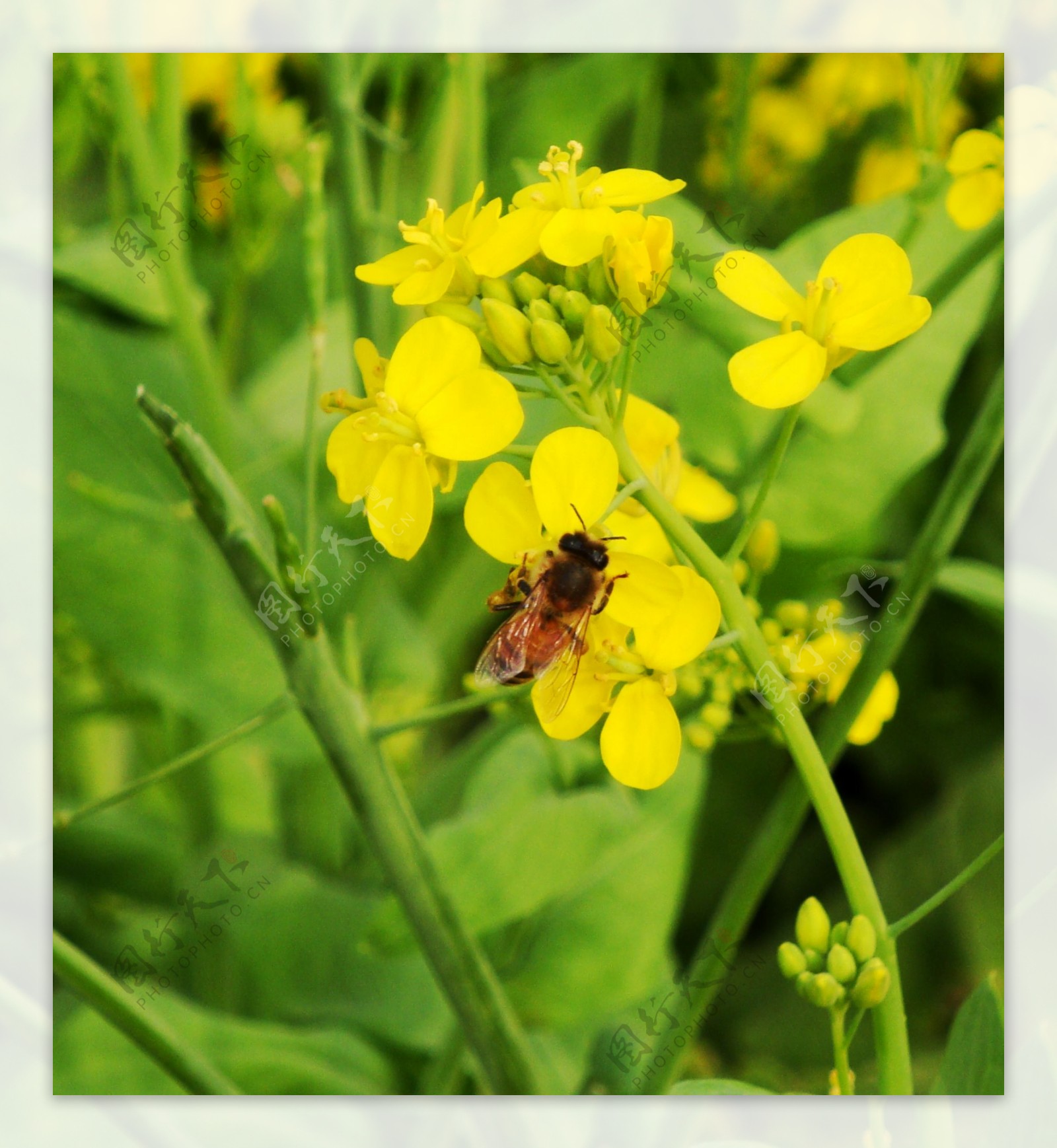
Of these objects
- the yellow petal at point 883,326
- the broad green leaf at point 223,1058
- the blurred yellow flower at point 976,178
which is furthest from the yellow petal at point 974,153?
the broad green leaf at point 223,1058

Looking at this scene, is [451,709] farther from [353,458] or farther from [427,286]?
[427,286]

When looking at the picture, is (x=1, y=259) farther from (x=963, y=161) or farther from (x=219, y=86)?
(x=963, y=161)

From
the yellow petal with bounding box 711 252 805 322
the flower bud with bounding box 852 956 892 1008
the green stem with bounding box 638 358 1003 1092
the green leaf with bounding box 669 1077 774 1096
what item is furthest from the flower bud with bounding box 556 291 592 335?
the green leaf with bounding box 669 1077 774 1096

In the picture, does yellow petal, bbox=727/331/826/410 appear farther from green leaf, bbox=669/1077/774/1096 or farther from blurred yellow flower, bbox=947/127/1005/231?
green leaf, bbox=669/1077/774/1096

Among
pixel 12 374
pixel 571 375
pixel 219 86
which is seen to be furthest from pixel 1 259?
pixel 571 375

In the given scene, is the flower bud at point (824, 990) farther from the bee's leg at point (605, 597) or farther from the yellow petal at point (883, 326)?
the yellow petal at point (883, 326)

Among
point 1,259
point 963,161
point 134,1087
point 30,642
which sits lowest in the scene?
point 134,1087
